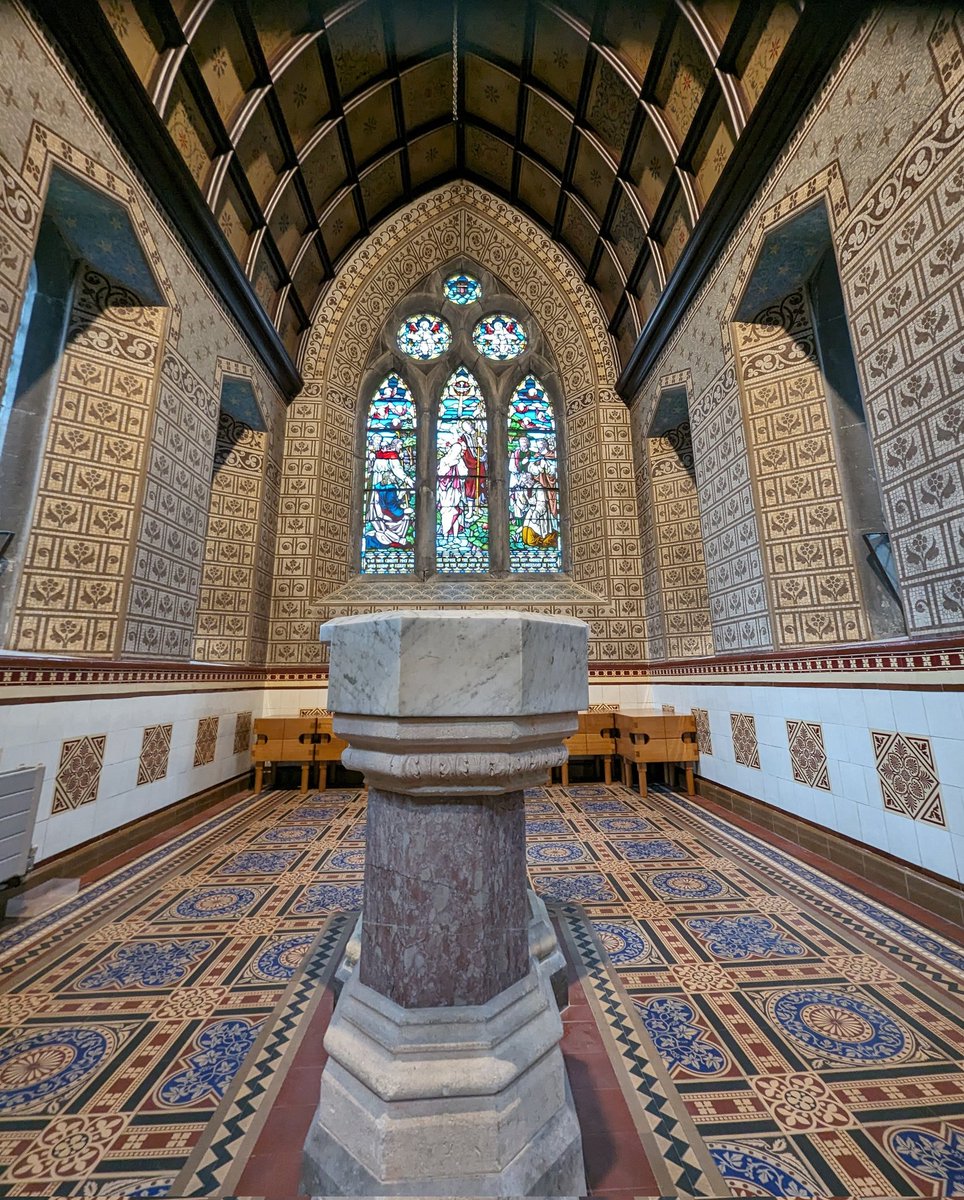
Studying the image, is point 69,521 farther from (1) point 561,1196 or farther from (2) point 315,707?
(1) point 561,1196

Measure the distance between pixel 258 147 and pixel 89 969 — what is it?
6.97 meters

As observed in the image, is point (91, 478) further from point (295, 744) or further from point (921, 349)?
point (921, 349)

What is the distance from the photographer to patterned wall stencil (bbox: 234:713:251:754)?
567 cm

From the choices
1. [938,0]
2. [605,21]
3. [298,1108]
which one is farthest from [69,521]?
[605,21]

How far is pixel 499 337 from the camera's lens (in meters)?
8.29

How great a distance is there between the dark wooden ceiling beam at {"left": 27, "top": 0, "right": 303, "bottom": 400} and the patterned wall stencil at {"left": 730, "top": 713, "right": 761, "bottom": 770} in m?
6.36

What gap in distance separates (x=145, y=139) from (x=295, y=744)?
5.29 meters

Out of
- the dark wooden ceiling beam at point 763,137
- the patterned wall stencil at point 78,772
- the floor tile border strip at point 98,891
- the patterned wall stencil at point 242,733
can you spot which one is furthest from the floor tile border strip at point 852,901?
the dark wooden ceiling beam at point 763,137

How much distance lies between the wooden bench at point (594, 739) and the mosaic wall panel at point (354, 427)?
3.97 feet

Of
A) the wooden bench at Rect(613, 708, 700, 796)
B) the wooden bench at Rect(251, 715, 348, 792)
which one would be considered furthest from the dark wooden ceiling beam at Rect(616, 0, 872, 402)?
the wooden bench at Rect(251, 715, 348, 792)

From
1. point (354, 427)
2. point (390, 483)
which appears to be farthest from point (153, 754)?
point (354, 427)

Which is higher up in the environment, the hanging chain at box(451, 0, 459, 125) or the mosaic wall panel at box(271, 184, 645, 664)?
the hanging chain at box(451, 0, 459, 125)

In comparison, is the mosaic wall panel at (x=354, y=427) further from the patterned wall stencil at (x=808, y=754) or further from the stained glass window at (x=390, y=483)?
the patterned wall stencil at (x=808, y=754)

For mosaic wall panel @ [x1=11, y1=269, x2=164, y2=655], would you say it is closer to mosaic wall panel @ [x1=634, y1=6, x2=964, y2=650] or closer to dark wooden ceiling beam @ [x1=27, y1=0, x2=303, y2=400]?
dark wooden ceiling beam @ [x1=27, y1=0, x2=303, y2=400]
